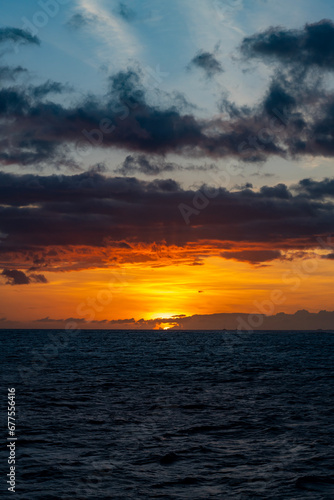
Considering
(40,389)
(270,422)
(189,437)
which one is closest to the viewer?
(189,437)

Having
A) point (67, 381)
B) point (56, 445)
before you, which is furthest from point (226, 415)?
point (67, 381)

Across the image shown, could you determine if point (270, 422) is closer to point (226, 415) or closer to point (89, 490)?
point (226, 415)

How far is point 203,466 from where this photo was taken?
20891mm

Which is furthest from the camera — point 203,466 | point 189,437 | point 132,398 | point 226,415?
point 132,398

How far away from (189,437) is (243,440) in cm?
293

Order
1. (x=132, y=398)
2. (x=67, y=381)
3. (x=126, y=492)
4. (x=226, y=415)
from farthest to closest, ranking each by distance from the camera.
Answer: (x=67, y=381) < (x=132, y=398) < (x=226, y=415) < (x=126, y=492)

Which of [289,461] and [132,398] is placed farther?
[132,398]

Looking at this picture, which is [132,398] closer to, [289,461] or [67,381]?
[67,381]

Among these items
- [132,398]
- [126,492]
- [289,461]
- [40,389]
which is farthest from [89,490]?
[40,389]

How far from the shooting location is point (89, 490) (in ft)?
58.5

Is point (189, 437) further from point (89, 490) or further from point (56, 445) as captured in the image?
point (89, 490)

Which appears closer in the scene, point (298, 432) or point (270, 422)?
point (298, 432)

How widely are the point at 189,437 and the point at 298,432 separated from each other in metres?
6.39

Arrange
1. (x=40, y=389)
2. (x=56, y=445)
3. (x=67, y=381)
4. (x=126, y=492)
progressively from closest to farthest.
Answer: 1. (x=126, y=492)
2. (x=56, y=445)
3. (x=40, y=389)
4. (x=67, y=381)
